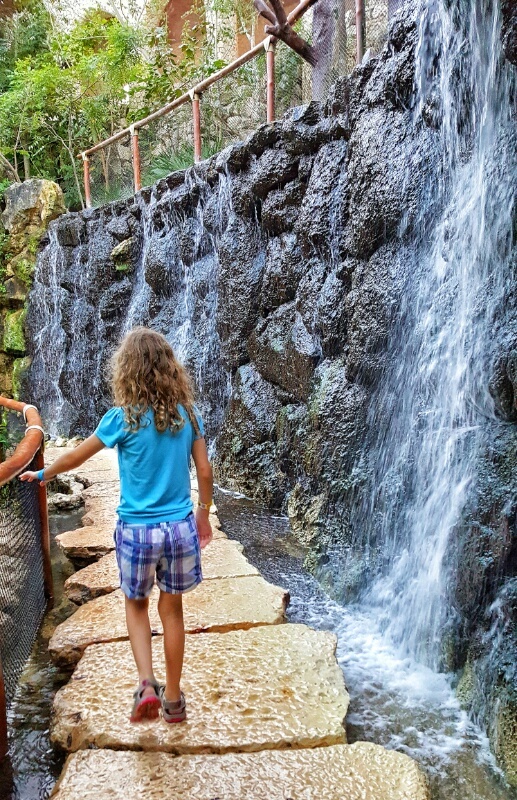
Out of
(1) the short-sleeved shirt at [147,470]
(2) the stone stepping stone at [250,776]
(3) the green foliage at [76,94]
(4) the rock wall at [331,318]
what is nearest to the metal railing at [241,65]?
(4) the rock wall at [331,318]

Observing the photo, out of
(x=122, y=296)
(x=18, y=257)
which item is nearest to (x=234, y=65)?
(x=122, y=296)

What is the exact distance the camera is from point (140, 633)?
7.39ft

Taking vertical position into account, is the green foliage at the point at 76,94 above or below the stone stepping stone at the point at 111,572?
above

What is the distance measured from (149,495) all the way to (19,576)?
1839 millimetres

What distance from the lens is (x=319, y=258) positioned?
20.3 ft

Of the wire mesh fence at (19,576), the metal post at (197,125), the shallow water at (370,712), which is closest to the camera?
the shallow water at (370,712)

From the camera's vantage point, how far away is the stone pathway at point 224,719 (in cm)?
206

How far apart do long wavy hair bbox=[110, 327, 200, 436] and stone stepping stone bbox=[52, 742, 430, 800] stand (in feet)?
3.87

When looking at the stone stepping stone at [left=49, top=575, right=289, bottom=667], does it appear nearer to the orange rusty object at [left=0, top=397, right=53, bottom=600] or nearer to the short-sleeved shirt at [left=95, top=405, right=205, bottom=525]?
the orange rusty object at [left=0, top=397, right=53, bottom=600]

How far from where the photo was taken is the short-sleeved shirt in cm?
221

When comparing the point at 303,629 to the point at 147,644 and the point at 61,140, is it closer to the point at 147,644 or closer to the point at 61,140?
the point at 147,644

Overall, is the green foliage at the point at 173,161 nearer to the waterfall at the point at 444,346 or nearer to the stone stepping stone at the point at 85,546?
the waterfall at the point at 444,346

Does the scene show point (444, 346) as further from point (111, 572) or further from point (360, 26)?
point (360, 26)

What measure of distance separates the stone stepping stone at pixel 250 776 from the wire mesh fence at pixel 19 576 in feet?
3.59
